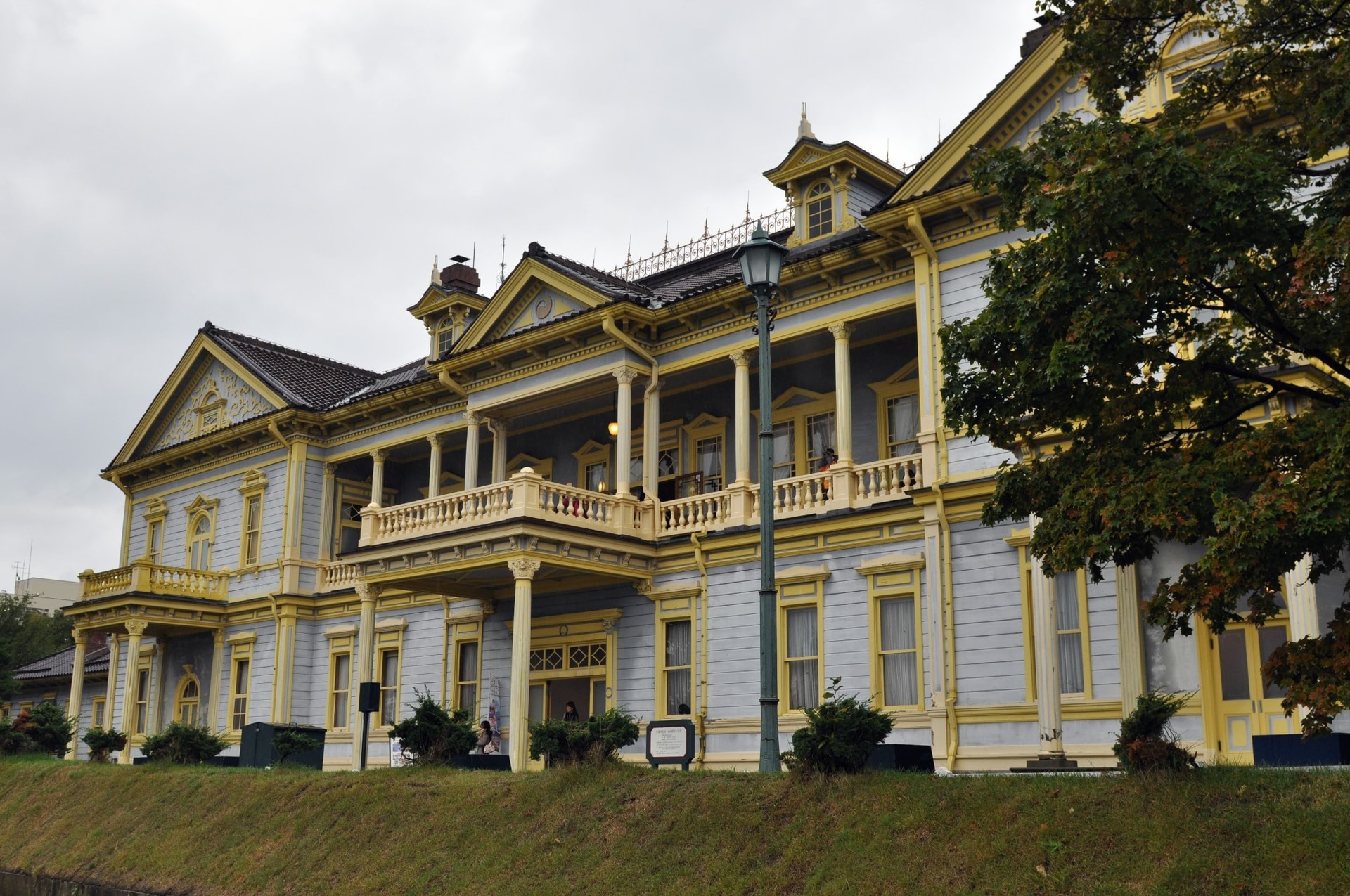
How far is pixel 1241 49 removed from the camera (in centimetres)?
1208

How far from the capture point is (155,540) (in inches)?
1531

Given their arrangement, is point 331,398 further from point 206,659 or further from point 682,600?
point 682,600

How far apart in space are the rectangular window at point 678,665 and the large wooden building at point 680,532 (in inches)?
1.8

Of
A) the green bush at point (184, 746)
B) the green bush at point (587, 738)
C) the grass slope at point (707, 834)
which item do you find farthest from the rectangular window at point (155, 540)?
the green bush at point (587, 738)

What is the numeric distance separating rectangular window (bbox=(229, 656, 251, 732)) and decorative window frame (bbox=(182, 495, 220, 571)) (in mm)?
3341

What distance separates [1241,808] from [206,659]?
31.2m

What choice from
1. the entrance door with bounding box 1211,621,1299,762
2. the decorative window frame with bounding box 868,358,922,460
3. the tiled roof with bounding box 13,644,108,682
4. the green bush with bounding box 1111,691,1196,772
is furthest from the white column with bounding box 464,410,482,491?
the tiled roof with bounding box 13,644,108,682

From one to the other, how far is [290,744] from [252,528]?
43.2ft

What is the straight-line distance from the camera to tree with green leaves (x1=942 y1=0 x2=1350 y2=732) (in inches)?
367

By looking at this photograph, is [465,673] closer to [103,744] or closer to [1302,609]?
[103,744]

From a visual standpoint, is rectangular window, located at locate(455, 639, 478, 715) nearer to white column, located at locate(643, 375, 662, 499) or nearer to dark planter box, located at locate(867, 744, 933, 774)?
white column, located at locate(643, 375, 662, 499)

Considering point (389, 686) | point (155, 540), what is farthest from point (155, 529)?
point (389, 686)

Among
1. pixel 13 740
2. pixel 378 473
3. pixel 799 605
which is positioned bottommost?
pixel 13 740

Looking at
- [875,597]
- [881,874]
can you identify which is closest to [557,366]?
[875,597]
